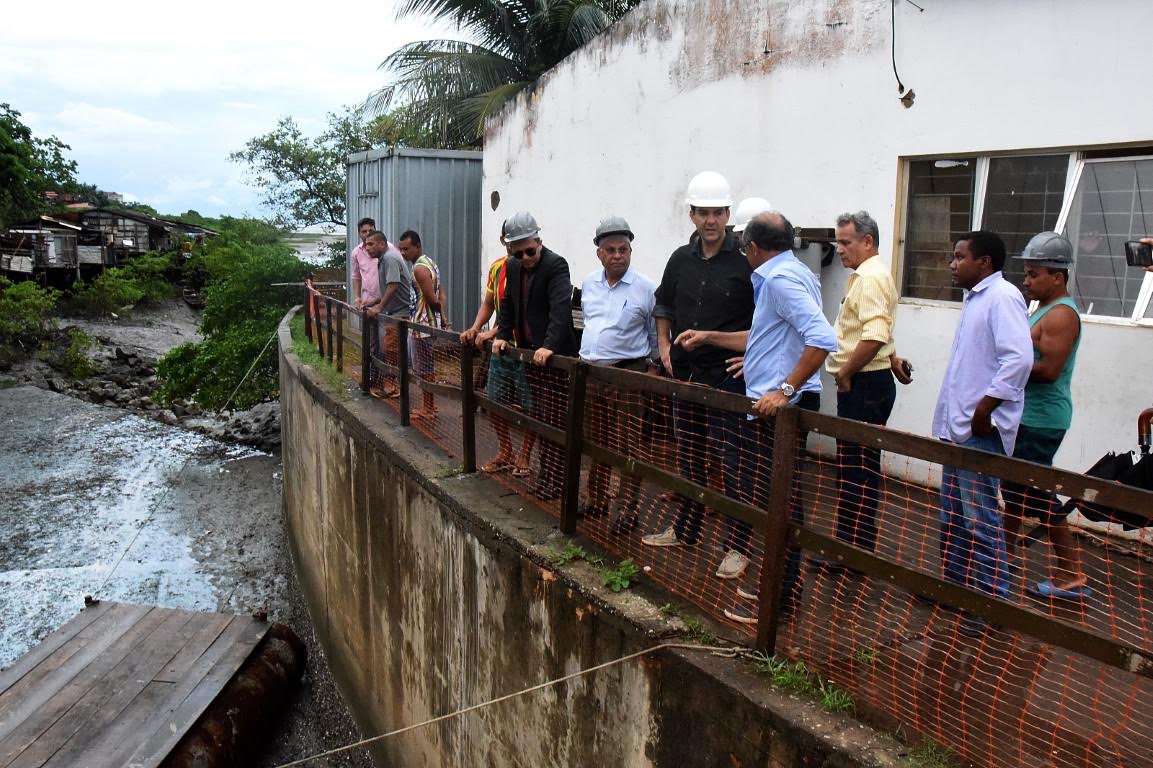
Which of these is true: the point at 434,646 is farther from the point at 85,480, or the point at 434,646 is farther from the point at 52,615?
the point at 85,480

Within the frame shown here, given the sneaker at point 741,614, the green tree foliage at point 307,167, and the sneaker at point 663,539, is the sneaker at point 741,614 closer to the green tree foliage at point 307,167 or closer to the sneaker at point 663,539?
the sneaker at point 663,539

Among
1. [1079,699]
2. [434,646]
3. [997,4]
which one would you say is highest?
[997,4]

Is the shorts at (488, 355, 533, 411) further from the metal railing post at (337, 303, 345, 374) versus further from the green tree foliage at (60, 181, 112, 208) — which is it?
the green tree foliage at (60, 181, 112, 208)

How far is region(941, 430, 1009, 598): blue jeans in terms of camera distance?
3096 mm

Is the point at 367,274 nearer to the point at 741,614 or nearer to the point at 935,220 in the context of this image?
the point at 935,220

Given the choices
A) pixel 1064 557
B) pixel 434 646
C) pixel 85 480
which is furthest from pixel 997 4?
pixel 85 480

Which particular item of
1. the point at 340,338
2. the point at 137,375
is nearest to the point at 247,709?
the point at 340,338

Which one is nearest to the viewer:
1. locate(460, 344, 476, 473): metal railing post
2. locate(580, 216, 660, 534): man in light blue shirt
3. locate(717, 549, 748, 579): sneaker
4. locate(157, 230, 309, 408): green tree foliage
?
locate(717, 549, 748, 579): sneaker

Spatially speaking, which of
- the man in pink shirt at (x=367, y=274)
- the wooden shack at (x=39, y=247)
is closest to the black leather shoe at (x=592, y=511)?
the man in pink shirt at (x=367, y=274)

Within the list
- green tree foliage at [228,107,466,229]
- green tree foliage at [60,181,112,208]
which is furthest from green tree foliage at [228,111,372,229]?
green tree foliage at [60,181,112,208]

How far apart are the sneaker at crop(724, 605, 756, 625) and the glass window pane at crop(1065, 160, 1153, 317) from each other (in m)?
3.16

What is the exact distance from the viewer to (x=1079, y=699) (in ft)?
10.3

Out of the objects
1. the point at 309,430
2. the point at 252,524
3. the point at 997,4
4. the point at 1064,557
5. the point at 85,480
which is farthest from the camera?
the point at 85,480

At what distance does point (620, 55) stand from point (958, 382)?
596cm
